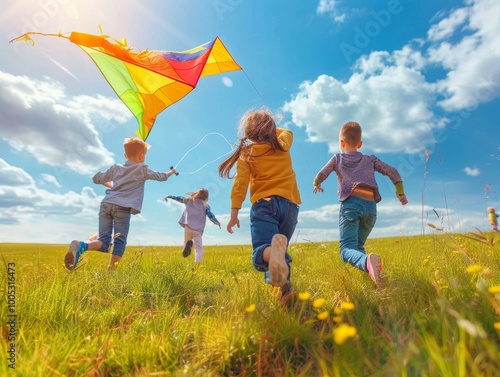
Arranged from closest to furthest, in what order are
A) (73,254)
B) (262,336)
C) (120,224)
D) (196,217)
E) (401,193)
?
(262,336), (401,193), (73,254), (120,224), (196,217)

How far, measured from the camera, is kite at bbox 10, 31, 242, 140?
196 inches

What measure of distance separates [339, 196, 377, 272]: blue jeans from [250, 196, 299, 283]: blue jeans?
1.22m

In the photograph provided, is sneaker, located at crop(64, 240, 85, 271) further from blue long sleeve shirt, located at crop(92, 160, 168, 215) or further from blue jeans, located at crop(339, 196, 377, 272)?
blue jeans, located at crop(339, 196, 377, 272)

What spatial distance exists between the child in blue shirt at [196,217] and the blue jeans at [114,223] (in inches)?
116

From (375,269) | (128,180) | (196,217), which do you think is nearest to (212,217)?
(196,217)

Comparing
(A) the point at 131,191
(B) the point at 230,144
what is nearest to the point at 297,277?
(B) the point at 230,144

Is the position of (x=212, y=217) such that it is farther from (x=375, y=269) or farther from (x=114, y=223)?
(x=375, y=269)

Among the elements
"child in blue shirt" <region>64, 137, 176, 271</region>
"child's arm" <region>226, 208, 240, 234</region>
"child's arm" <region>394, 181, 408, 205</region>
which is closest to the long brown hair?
"child's arm" <region>226, 208, 240, 234</region>

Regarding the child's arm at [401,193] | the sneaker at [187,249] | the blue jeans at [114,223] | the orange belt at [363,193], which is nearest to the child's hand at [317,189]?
the orange belt at [363,193]

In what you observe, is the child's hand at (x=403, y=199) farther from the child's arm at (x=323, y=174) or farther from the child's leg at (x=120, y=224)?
the child's leg at (x=120, y=224)

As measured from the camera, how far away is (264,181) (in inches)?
158

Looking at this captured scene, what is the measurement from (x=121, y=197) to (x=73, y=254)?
131 centimetres

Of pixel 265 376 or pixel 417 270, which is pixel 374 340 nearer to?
pixel 265 376

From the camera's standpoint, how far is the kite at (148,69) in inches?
196
